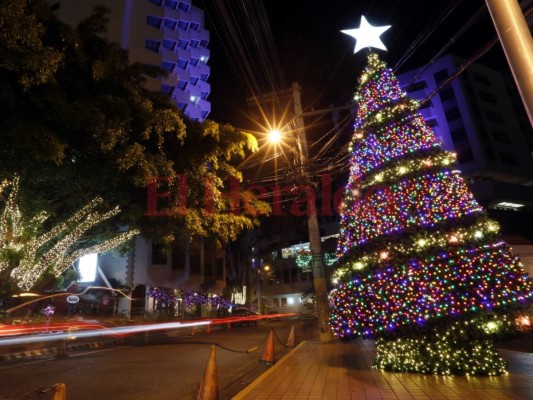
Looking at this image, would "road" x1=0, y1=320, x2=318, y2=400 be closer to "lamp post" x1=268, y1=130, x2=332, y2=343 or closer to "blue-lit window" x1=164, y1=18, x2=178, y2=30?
"lamp post" x1=268, y1=130, x2=332, y2=343

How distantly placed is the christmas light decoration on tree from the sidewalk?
26.9 feet

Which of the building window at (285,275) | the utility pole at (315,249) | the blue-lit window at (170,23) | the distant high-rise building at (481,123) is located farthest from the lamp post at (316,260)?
the blue-lit window at (170,23)

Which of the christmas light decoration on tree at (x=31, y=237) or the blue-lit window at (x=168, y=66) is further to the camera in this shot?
the blue-lit window at (x=168, y=66)

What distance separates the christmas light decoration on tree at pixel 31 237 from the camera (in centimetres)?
1254

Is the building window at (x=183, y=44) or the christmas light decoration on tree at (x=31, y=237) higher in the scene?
the building window at (x=183, y=44)

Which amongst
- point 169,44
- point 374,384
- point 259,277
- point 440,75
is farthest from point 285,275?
point 374,384

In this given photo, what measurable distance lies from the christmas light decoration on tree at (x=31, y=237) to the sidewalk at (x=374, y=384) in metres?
8.20

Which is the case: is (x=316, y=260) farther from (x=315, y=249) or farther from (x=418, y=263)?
(x=418, y=263)

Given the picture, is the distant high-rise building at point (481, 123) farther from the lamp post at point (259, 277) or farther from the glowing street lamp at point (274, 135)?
the glowing street lamp at point (274, 135)

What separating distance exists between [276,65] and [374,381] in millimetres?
9508

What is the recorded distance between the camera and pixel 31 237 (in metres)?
13.4

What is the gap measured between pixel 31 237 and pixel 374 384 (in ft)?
42.2

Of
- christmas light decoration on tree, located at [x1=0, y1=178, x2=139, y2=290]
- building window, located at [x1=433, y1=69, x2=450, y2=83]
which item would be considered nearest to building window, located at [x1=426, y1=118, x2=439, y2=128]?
building window, located at [x1=433, y1=69, x2=450, y2=83]

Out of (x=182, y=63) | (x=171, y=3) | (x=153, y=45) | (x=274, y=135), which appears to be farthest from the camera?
(x=182, y=63)
